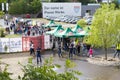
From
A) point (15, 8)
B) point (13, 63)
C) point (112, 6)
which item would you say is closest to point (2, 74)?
point (13, 63)

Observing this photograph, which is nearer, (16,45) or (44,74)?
(44,74)

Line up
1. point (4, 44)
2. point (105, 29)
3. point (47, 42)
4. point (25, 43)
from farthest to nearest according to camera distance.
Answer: point (47, 42) < point (25, 43) < point (4, 44) < point (105, 29)

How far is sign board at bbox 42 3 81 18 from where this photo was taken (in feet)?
234

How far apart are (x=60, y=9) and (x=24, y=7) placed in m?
12.0

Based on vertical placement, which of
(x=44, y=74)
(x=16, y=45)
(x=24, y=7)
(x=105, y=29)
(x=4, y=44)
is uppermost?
(x=44, y=74)

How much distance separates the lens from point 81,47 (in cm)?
2933

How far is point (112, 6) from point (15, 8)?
56986 millimetres

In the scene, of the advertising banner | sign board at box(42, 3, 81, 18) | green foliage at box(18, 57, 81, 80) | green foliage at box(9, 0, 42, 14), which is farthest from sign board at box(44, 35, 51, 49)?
green foliage at box(9, 0, 42, 14)

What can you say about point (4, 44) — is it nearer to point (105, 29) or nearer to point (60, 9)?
point (105, 29)

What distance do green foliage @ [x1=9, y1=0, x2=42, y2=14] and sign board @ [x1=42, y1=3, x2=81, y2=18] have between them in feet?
26.9

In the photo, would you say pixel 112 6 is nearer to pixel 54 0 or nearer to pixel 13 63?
pixel 13 63

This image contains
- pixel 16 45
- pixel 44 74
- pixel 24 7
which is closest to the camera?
pixel 44 74

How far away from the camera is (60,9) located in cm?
7219

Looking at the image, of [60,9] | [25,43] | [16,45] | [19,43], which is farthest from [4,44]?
[60,9]
